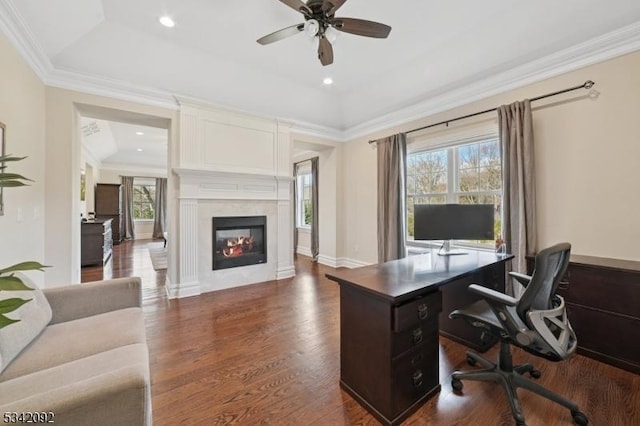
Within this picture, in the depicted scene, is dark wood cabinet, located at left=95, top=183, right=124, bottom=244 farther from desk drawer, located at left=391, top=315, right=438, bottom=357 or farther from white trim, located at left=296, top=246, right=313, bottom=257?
desk drawer, located at left=391, top=315, right=438, bottom=357

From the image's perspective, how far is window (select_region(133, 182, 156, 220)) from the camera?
9.80 meters

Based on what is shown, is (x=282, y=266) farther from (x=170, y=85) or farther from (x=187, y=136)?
(x=170, y=85)

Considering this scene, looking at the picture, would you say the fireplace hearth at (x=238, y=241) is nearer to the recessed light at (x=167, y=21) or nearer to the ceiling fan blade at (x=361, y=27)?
the recessed light at (x=167, y=21)

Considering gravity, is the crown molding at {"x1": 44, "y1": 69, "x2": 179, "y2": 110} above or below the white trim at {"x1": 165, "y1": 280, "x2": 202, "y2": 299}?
above

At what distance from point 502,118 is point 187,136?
3932mm

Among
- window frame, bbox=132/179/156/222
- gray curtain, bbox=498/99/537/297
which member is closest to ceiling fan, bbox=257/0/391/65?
gray curtain, bbox=498/99/537/297

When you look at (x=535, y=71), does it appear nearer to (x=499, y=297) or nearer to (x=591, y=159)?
(x=591, y=159)

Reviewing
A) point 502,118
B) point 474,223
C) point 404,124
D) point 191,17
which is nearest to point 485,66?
point 502,118

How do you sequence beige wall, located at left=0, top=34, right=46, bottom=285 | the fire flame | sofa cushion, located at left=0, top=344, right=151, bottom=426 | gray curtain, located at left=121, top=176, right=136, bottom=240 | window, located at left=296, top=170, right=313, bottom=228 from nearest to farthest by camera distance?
sofa cushion, located at left=0, top=344, right=151, bottom=426, beige wall, located at left=0, top=34, right=46, bottom=285, the fire flame, window, located at left=296, top=170, right=313, bottom=228, gray curtain, located at left=121, top=176, right=136, bottom=240

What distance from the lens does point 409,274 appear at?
1.92m

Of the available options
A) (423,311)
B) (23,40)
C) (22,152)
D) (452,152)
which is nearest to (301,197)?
(452,152)

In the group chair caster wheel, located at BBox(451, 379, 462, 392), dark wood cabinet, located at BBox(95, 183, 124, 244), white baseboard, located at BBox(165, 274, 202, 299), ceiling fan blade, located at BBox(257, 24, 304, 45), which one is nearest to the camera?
chair caster wheel, located at BBox(451, 379, 462, 392)

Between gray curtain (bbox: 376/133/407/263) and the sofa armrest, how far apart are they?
3324 mm

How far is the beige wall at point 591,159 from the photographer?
238 cm
